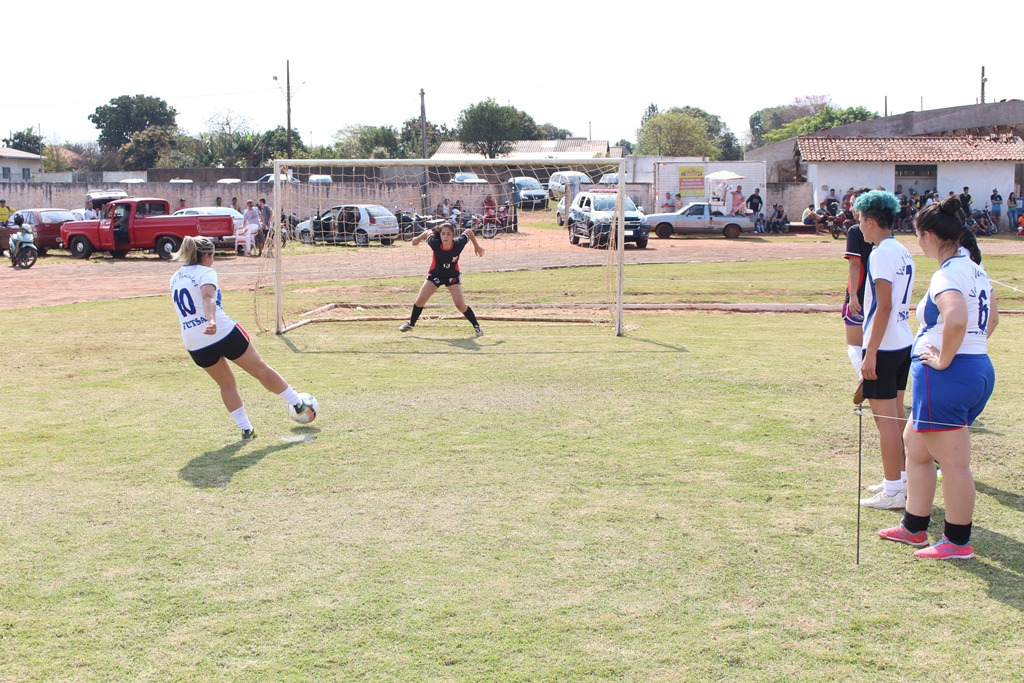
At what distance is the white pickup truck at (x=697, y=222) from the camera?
37656 mm

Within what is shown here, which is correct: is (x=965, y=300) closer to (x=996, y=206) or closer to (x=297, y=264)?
(x=297, y=264)

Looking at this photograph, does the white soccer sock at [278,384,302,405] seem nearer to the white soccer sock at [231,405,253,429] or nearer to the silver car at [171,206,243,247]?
the white soccer sock at [231,405,253,429]

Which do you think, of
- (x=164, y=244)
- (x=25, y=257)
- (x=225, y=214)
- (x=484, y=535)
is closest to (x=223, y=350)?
(x=484, y=535)

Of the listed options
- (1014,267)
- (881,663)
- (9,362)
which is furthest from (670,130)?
(881,663)

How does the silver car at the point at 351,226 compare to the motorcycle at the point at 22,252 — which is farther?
the motorcycle at the point at 22,252

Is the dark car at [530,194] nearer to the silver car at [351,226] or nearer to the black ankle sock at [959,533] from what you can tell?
the silver car at [351,226]

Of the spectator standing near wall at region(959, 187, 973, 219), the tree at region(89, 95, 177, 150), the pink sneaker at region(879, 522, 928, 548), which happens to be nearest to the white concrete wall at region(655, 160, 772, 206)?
the spectator standing near wall at region(959, 187, 973, 219)

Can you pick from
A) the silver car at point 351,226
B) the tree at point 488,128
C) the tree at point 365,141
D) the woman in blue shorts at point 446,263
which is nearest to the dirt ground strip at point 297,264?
the silver car at point 351,226

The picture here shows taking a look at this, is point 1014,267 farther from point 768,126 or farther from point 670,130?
point 768,126

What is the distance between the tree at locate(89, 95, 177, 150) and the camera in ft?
329

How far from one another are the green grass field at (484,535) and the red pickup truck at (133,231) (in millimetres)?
20068

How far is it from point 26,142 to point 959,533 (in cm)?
10249

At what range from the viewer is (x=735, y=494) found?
233 inches

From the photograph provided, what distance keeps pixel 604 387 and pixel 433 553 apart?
15.0 ft
